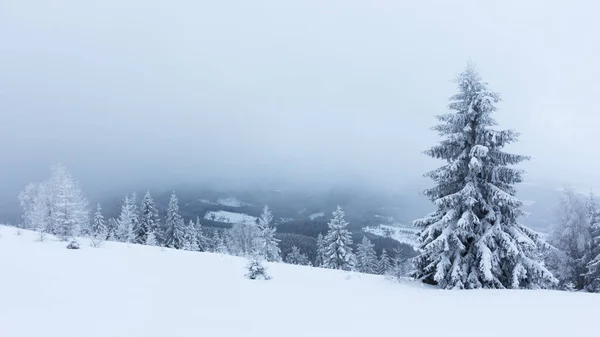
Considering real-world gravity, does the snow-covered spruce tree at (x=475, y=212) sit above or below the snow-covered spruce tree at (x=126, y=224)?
above

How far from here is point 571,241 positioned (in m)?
24.9

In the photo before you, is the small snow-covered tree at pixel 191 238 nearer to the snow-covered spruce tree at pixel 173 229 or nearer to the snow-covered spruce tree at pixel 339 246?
the snow-covered spruce tree at pixel 173 229

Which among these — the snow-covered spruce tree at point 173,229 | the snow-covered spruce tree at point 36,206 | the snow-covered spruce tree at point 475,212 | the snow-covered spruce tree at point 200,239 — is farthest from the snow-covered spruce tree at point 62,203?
the snow-covered spruce tree at point 475,212

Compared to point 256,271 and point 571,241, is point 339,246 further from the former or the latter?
point 256,271

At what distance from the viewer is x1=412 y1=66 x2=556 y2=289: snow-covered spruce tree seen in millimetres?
11359

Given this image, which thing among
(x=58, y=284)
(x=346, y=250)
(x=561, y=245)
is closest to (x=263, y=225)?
(x=346, y=250)

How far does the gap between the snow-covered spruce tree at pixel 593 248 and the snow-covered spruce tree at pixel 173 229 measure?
4105 cm

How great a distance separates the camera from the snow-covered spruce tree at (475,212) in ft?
37.3

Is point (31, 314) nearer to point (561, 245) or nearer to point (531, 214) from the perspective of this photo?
point (531, 214)

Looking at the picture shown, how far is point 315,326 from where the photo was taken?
6023 millimetres

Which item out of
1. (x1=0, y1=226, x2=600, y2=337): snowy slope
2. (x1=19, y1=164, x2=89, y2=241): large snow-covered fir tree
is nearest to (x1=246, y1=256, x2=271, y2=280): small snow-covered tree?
(x1=0, y1=226, x2=600, y2=337): snowy slope

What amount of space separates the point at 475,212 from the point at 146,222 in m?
40.3

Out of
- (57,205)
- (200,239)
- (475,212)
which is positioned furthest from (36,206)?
(475,212)

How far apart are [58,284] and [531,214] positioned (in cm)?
1446
